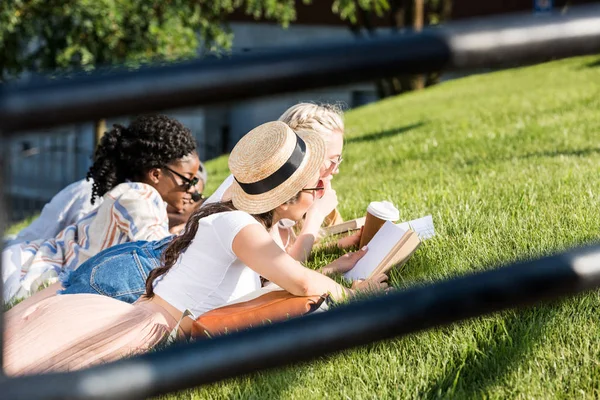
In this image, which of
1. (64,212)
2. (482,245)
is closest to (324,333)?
(482,245)

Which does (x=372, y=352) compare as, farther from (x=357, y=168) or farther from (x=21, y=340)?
(x=357, y=168)

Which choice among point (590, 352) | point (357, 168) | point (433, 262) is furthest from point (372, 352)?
point (357, 168)

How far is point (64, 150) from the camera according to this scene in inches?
842

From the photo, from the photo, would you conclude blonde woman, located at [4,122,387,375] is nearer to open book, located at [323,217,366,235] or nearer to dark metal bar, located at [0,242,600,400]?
open book, located at [323,217,366,235]

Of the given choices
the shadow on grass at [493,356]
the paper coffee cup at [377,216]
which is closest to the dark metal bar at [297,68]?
the shadow on grass at [493,356]

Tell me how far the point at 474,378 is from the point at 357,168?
5.47m

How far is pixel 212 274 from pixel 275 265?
355 millimetres

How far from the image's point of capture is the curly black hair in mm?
5193

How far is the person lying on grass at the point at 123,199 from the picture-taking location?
15.2ft

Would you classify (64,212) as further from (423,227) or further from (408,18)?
(408,18)

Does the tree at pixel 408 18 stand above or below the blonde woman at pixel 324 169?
below

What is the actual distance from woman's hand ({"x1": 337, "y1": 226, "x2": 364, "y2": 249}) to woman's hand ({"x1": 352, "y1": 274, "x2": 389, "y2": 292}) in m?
0.78

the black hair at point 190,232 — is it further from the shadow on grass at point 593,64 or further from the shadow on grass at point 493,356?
the shadow on grass at point 593,64

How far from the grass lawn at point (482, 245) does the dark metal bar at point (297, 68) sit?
58cm
